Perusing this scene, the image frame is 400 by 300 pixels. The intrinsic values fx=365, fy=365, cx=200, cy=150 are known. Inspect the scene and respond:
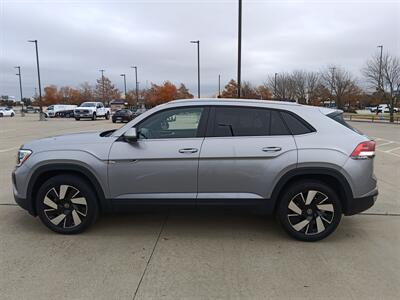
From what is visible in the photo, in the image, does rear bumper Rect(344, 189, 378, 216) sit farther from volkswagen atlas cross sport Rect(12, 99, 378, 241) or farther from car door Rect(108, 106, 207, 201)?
car door Rect(108, 106, 207, 201)

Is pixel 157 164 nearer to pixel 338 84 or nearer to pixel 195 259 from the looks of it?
pixel 195 259

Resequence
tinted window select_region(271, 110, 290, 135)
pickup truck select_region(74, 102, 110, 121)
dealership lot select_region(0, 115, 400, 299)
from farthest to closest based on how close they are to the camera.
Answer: pickup truck select_region(74, 102, 110, 121) < tinted window select_region(271, 110, 290, 135) < dealership lot select_region(0, 115, 400, 299)

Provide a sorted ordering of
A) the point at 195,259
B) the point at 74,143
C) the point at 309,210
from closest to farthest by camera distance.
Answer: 1. the point at 195,259
2. the point at 309,210
3. the point at 74,143

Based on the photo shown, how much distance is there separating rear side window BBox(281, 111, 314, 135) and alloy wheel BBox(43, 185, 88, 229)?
8.64 feet

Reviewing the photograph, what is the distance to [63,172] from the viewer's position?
4527 millimetres

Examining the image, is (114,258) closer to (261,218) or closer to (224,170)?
(224,170)

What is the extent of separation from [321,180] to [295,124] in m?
0.74

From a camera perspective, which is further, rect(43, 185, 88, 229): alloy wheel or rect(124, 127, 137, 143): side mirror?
rect(43, 185, 88, 229): alloy wheel

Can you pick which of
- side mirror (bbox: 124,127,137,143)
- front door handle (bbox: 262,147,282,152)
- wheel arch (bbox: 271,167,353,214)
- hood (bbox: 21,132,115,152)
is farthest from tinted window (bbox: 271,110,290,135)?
hood (bbox: 21,132,115,152)

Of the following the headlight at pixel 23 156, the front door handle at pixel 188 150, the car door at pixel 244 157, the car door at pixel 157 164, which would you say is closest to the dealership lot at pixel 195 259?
the car door at pixel 244 157

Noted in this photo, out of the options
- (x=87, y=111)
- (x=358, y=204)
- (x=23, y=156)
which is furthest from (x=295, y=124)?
(x=87, y=111)

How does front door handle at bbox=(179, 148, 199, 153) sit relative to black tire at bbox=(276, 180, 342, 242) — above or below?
above

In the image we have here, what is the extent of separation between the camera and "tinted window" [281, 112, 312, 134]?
434 cm

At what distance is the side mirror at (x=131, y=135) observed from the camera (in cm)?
422
